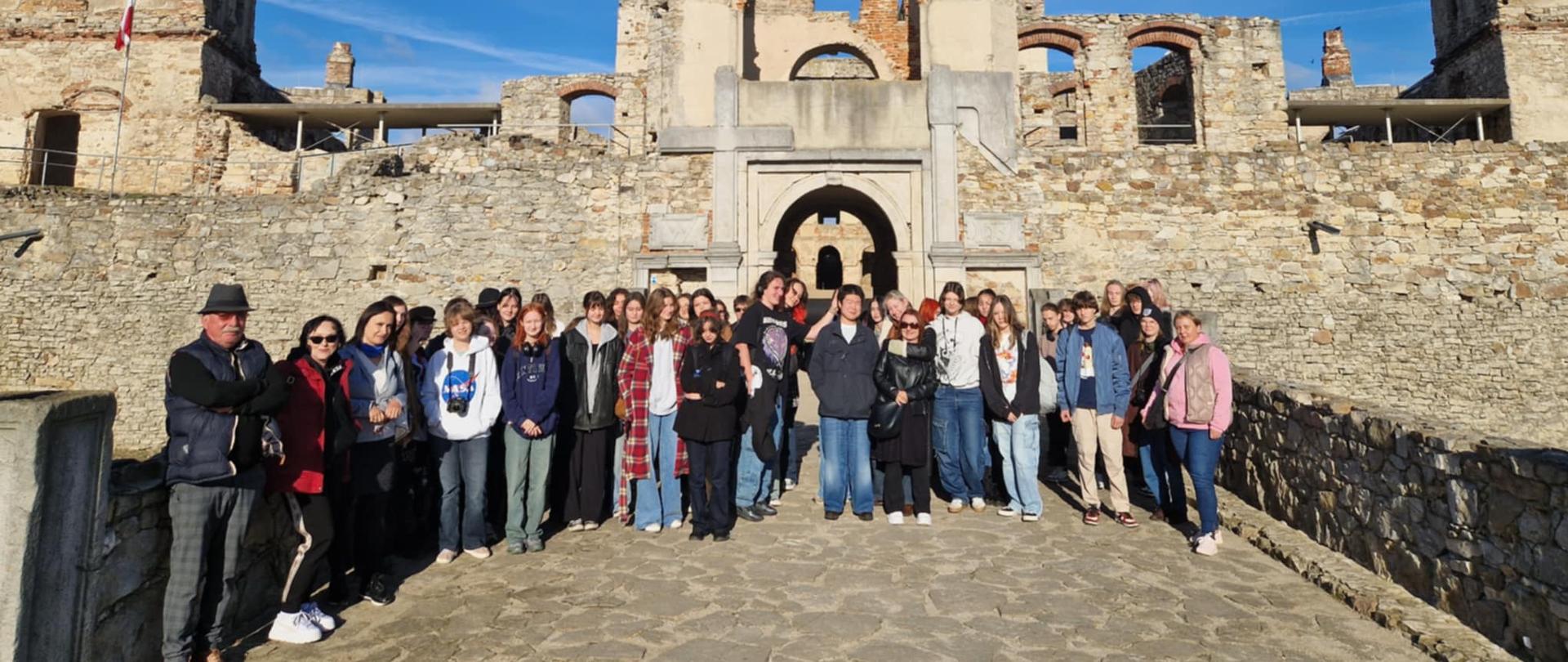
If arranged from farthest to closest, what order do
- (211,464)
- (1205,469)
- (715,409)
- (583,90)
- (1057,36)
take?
(583,90), (1057,36), (715,409), (1205,469), (211,464)

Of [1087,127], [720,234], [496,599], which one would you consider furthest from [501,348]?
[1087,127]

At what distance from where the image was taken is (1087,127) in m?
21.0

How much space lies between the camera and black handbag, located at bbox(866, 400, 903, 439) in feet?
18.9

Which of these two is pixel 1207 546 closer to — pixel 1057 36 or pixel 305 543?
pixel 305 543

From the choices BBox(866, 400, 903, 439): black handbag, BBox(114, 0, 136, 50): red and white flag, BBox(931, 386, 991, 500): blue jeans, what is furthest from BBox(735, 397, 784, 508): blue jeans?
BBox(114, 0, 136, 50): red and white flag

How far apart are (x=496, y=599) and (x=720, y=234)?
24.8 feet

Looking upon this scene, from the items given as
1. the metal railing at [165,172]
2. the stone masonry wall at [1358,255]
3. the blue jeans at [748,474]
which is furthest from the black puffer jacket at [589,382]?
the metal railing at [165,172]

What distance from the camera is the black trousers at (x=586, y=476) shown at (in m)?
5.67

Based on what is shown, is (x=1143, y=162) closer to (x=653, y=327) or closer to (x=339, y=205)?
(x=653, y=327)

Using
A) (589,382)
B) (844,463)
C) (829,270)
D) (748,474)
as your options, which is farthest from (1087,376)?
(829,270)

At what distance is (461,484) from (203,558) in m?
1.83

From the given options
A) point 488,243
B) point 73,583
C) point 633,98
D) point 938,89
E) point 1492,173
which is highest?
point 633,98

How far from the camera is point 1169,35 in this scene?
1972cm

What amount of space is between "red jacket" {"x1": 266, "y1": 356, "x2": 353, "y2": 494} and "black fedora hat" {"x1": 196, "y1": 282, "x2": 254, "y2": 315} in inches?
14.2
